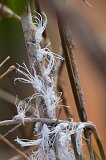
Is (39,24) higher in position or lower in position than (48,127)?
higher

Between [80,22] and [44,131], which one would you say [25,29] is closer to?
[44,131]

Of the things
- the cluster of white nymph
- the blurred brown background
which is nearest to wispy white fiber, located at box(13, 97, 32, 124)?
the cluster of white nymph

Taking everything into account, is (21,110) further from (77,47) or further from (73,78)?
(77,47)

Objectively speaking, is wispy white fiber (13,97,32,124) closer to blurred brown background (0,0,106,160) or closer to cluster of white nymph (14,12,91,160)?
cluster of white nymph (14,12,91,160)

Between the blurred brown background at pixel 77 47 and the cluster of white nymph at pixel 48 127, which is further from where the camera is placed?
the cluster of white nymph at pixel 48 127

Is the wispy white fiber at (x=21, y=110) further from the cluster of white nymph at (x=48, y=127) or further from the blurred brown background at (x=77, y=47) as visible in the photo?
the blurred brown background at (x=77, y=47)

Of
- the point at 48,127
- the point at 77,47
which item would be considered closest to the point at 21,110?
the point at 48,127

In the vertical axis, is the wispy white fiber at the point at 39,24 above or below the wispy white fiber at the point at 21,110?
above

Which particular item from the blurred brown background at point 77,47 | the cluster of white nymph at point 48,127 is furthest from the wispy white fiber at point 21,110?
the blurred brown background at point 77,47
